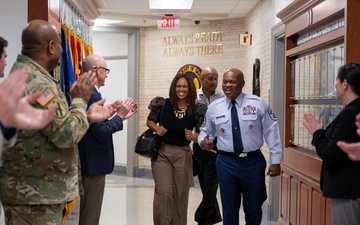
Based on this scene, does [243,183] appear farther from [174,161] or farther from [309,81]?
[309,81]

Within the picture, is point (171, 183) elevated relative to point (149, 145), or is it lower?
lower

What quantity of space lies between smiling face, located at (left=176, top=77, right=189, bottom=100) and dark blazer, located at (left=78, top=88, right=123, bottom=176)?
3.99ft

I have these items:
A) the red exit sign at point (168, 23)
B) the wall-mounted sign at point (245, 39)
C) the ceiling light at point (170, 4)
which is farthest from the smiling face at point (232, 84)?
Result: the red exit sign at point (168, 23)

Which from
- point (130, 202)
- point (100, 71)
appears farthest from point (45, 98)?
point (130, 202)

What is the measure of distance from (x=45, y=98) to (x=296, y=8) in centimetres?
337

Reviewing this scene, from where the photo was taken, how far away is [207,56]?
1102 cm

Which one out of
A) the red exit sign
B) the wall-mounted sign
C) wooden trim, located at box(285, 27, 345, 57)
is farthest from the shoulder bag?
the red exit sign

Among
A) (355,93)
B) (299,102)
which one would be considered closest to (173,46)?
(299,102)

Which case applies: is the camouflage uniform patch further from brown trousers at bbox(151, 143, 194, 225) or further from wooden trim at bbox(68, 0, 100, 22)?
wooden trim at bbox(68, 0, 100, 22)

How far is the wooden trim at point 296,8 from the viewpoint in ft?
16.9

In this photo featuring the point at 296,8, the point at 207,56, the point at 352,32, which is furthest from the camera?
the point at 207,56

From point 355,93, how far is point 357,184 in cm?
57

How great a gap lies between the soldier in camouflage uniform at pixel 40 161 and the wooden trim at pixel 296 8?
2704 mm

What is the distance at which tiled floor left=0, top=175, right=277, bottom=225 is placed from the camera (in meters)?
7.25
